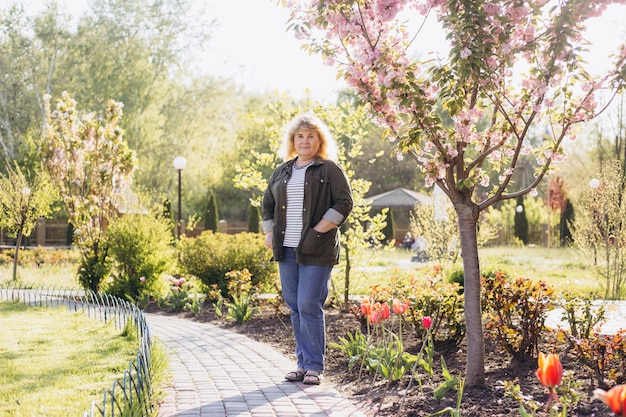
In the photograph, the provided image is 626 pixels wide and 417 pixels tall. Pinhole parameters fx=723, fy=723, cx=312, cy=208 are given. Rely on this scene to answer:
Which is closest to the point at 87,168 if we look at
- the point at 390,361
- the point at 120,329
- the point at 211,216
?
the point at 120,329

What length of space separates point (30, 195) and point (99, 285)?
4173 millimetres

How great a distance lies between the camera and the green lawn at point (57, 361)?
4430 millimetres

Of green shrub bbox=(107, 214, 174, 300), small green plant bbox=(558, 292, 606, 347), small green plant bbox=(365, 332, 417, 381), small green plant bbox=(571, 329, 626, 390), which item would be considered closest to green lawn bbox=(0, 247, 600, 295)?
green shrub bbox=(107, 214, 174, 300)

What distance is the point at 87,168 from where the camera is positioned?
10.8 metres

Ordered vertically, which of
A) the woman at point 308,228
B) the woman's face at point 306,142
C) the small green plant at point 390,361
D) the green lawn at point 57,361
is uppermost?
the woman's face at point 306,142

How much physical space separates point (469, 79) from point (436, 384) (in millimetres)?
1962

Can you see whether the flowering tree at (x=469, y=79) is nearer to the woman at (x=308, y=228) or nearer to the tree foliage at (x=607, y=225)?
the woman at (x=308, y=228)

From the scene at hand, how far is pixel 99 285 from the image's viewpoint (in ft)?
34.2

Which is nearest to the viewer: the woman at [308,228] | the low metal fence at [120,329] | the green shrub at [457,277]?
the low metal fence at [120,329]

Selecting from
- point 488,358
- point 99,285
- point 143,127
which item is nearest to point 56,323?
point 99,285

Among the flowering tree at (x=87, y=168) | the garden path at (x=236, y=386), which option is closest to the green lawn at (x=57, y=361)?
the garden path at (x=236, y=386)

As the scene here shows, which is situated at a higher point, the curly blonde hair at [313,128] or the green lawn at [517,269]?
the curly blonde hair at [313,128]

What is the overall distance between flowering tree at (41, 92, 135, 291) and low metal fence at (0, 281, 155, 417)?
1010mm

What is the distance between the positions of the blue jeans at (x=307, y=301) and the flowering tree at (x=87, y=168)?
6292 mm
